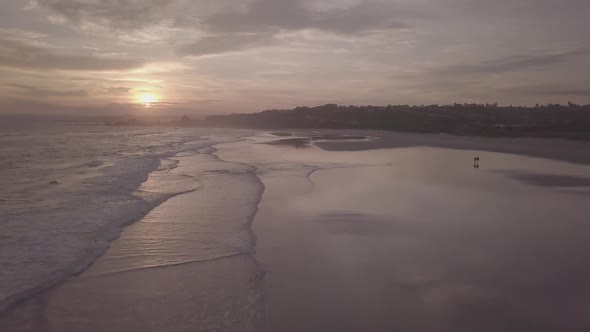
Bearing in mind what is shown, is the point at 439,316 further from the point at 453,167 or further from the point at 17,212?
the point at 453,167

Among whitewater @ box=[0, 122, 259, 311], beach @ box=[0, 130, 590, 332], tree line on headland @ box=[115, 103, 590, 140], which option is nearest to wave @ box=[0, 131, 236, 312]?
whitewater @ box=[0, 122, 259, 311]

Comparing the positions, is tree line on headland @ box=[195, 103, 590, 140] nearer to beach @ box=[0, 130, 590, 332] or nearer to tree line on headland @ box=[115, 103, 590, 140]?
tree line on headland @ box=[115, 103, 590, 140]

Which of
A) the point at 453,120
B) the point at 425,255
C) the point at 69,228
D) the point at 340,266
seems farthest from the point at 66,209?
the point at 453,120

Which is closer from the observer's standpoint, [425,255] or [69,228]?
[425,255]

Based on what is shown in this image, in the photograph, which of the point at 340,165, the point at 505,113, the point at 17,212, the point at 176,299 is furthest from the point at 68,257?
the point at 505,113

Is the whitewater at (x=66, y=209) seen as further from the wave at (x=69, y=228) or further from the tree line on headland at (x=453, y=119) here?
the tree line on headland at (x=453, y=119)

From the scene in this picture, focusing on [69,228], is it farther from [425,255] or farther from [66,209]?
[425,255]
